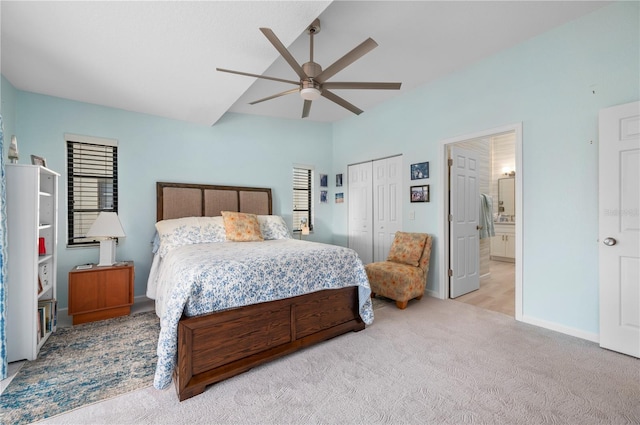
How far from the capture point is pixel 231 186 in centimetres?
455

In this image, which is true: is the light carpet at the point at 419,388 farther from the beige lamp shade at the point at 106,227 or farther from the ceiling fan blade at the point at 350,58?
the ceiling fan blade at the point at 350,58

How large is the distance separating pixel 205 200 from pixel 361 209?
2641mm

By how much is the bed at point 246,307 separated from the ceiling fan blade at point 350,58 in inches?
60.5

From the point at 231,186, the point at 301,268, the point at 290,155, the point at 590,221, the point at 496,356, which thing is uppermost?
the point at 290,155

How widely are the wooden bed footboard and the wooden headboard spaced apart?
8.07ft

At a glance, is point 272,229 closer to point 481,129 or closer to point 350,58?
point 350,58

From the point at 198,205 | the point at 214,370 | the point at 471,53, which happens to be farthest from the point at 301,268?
the point at 471,53

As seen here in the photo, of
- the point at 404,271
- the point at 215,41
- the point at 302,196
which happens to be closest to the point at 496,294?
the point at 404,271

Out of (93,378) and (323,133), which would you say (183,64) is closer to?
(93,378)

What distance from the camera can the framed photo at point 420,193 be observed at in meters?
4.01

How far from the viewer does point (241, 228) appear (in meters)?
3.66

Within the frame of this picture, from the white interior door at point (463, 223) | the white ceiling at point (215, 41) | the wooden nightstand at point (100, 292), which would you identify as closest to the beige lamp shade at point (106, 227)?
the wooden nightstand at point (100, 292)

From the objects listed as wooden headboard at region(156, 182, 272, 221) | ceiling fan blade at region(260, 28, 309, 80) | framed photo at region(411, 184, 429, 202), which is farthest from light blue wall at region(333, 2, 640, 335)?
wooden headboard at region(156, 182, 272, 221)

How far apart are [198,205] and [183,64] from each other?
213 centimetres
